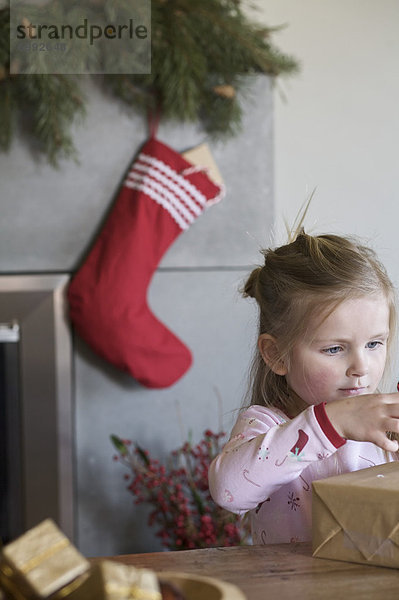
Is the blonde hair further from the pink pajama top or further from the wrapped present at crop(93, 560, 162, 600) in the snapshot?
the wrapped present at crop(93, 560, 162, 600)

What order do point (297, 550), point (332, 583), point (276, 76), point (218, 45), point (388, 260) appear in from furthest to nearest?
point (388, 260)
point (276, 76)
point (218, 45)
point (297, 550)
point (332, 583)

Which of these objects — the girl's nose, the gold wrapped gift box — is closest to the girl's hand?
the girl's nose

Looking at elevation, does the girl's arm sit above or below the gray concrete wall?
below

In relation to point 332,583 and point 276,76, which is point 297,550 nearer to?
point 332,583

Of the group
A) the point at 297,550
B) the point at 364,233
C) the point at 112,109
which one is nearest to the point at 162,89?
the point at 112,109

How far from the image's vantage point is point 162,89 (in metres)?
2.05

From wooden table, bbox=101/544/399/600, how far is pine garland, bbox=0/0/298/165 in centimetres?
148

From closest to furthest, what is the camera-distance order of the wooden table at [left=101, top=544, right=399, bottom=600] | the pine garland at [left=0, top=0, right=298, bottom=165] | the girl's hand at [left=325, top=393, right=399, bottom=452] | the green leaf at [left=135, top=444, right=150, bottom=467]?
the wooden table at [left=101, top=544, right=399, bottom=600], the girl's hand at [left=325, top=393, right=399, bottom=452], the pine garland at [left=0, top=0, right=298, bottom=165], the green leaf at [left=135, top=444, right=150, bottom=467]

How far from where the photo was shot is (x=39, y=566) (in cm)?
51

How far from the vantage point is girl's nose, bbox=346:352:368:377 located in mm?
1006

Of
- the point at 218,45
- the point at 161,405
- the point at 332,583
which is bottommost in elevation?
the point at 332,583

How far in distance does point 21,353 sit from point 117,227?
434 millimetres

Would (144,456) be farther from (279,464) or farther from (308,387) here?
(279,464)

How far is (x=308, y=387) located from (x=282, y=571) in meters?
0.37
